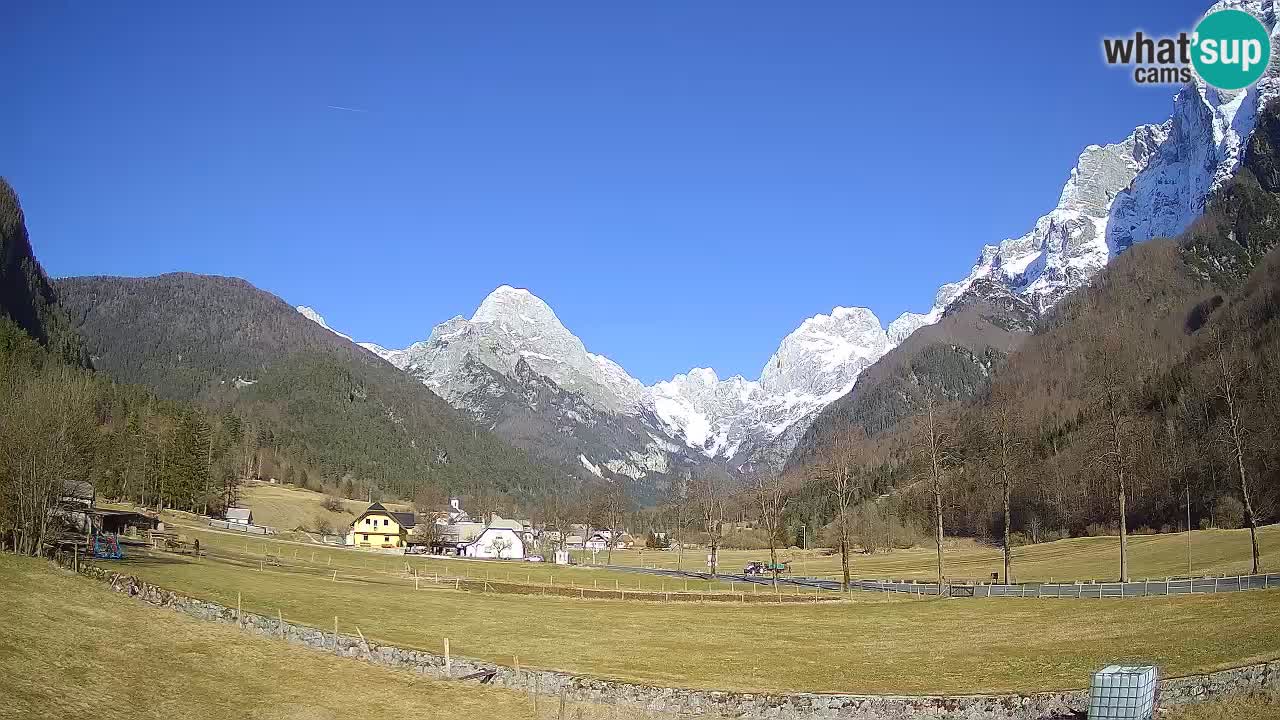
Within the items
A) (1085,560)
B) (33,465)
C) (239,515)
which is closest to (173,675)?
(33,465)

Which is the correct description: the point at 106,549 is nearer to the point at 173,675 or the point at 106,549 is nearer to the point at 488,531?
the point at 173,675

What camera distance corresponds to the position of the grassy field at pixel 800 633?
40.0 meters

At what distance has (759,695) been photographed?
37.1 m

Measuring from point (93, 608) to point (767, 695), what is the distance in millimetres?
32545

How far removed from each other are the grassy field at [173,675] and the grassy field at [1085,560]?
6764 cm

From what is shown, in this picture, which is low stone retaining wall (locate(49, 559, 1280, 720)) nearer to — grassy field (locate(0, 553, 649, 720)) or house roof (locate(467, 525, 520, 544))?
grassy field (locate(0, 553, 649, 720))

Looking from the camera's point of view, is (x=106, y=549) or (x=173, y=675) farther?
(x=106, y=549)

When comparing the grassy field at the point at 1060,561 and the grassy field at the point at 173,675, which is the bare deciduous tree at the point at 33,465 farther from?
the grassy field at the point at 1060,561

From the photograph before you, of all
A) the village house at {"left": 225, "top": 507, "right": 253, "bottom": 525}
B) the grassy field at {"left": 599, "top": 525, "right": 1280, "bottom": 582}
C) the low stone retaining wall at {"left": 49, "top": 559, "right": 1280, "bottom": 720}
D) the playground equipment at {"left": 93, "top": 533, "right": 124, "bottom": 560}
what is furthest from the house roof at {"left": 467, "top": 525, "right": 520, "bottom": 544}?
the low stone retaining wall at {"left": 49, "top": 559, "right": 1280, "bottom": 720}

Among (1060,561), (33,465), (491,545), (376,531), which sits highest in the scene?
(33,465)

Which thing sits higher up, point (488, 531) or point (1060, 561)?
point (1060, 561)

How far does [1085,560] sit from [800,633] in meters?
70.5

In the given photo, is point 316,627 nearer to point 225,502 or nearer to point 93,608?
point 93,608

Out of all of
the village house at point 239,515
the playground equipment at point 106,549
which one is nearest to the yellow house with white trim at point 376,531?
the village house at point 239,515
